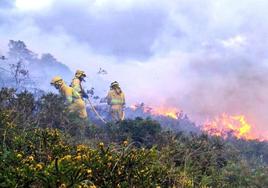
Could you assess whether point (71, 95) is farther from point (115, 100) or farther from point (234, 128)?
point (234, 128)

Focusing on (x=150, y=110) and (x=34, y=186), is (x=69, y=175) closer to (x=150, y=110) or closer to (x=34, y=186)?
(x=34, y=186)

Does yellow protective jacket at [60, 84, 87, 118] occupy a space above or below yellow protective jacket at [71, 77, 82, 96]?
below

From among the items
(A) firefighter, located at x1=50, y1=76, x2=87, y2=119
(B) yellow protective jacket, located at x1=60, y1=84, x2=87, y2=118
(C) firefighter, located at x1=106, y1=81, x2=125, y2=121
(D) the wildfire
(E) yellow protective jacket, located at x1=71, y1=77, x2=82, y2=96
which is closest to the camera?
(A) firefighter, located at x1=50, y1=76, x2=87, y2=119

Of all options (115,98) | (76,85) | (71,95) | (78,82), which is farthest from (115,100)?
(71,95)

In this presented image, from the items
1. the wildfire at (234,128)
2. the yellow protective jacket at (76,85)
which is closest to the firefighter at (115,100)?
the yellow protective jacket at (76,85)

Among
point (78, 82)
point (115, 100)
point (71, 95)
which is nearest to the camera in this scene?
point (71, 95)

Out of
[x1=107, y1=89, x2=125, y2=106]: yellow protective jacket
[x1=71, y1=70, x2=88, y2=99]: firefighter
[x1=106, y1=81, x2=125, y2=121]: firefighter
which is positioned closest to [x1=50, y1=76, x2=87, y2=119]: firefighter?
[x1=71, y1=70, x2=88, y2=99]: firefighter

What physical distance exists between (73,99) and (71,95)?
42.8 inches

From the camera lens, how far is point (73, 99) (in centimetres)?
6088

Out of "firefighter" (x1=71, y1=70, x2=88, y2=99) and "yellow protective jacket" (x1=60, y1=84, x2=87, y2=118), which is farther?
"firefighter" (x1=71, y1=70, x2=88, y2=99)

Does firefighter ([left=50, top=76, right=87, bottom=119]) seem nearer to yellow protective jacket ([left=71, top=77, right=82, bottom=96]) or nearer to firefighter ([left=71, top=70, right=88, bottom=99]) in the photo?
yellow protective jacket ([left=71, top=77, right=82, bottom=96])

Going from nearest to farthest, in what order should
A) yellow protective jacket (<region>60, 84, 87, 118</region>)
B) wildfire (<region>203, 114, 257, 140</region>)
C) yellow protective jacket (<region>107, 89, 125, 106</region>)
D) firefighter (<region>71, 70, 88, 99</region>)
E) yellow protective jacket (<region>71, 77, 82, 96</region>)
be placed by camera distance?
yellow protective jacket (<region>60, 84, 87, 118</region>), yellow protective jacket (<region>71, 77, 82, 96</region>), firefighter (<region>71, 70, 88, 99</region>), yellow protective jacket (<region>107, 89, 125, 106</region>), wildfire (<region>203, 114, 257, 140</region>)

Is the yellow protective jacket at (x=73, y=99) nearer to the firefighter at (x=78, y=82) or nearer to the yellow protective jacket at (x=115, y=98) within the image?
the firefighter at (x=78, y=82)

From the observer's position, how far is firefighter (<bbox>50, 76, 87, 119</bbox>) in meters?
59.2
